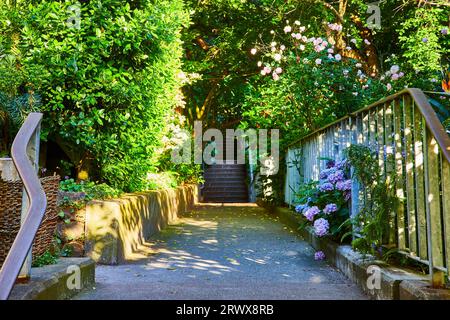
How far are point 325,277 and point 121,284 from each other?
173 centimetres

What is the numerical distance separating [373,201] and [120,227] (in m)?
2.61

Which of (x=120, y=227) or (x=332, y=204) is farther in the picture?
(x=120, y=227)

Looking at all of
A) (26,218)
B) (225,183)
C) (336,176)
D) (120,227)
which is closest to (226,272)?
(120,227)

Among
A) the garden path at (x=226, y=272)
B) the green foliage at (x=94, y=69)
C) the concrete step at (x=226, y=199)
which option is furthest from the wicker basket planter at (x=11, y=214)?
the concrete step at (x=226, y=199)

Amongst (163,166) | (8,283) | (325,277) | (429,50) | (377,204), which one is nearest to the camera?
(8,283)

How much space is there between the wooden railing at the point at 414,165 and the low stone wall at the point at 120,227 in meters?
2.36

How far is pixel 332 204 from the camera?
4.59m

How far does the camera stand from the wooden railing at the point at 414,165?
2.59 m

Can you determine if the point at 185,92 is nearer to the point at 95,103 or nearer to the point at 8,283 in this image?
the point at 95,103

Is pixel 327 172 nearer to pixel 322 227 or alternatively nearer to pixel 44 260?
pixel 322 227

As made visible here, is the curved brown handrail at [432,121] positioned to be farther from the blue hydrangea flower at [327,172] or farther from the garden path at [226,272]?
the blue hydrangea flower at [327,172]

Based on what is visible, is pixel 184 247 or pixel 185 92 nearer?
pixel 184 247
